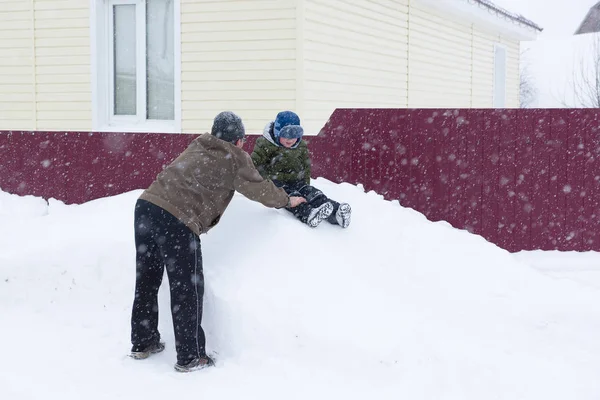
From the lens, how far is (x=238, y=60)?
894 centimetres

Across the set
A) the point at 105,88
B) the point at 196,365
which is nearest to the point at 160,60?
the point at 105,88

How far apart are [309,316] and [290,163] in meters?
1.74

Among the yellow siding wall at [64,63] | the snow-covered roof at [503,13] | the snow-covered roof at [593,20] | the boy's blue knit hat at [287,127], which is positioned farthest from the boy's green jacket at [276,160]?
the snow-covered roof at [593,20]

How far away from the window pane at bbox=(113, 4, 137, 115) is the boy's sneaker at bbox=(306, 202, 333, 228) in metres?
4.55

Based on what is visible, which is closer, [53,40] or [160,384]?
[160,384]

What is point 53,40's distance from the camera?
32.0 feet

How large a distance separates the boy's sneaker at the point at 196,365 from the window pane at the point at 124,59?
5601 mm

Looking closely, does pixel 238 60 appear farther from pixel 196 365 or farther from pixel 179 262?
pixel 196 365

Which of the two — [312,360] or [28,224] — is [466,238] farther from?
[28,224]

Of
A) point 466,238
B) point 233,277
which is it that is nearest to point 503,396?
point 233,277

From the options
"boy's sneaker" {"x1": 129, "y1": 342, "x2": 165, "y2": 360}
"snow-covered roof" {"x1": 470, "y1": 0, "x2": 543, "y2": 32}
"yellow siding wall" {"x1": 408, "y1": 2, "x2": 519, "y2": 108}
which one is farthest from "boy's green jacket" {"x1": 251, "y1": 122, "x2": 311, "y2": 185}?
"snow-covered roof" {"x1": 470, "y1": 0, "x2": 543, "y2": 32}

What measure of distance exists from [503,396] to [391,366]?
2.30 feet

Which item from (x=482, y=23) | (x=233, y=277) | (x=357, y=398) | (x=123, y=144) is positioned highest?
(x=482, y=23)

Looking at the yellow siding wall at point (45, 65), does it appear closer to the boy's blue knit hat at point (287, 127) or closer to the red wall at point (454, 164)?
the red wall at point (454, 164)
